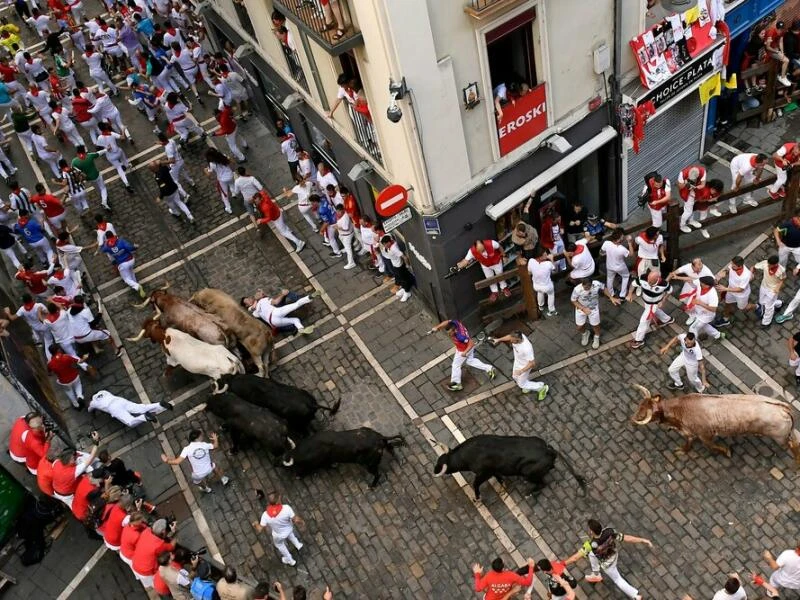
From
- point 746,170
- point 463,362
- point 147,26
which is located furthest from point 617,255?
point 147,26

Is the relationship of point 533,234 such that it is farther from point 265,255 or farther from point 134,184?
point 134,184

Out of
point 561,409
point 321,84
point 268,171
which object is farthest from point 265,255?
point 561,409

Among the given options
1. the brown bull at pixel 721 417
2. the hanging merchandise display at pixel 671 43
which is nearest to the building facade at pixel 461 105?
the hanging merchandise display at pixel 671 43

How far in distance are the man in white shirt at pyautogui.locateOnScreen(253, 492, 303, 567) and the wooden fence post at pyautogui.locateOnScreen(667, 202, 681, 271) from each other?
9215 millimetres

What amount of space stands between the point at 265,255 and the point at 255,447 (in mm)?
5748

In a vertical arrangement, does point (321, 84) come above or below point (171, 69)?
above

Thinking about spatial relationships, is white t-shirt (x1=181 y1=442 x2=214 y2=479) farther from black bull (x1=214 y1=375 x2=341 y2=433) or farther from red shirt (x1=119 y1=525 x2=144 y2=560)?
red shirt (x1=119 y1=525 x2=144 y2=560)

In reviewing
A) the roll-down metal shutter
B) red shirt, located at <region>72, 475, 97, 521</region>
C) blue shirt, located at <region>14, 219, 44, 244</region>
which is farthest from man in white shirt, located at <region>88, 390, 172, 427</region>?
the roll-down metal shutter

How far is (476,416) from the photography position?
15258 mm

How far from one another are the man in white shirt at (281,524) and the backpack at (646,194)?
390 inches

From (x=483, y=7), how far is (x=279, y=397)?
795 centimetres

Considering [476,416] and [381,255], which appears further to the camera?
[381,255]

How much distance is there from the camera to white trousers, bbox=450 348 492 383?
49.6 ft

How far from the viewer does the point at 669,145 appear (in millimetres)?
18156
